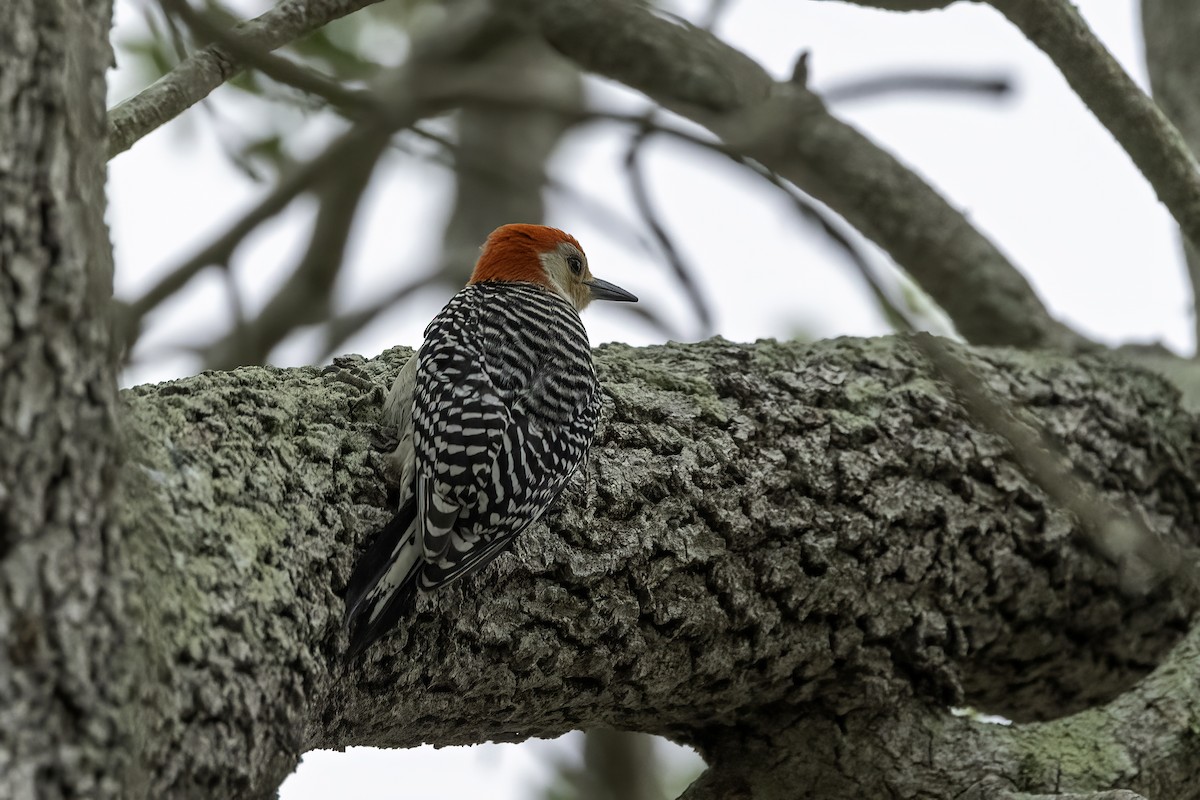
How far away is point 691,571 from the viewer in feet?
10.4

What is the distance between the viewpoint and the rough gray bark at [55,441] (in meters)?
1.67

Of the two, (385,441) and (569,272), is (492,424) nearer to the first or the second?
(385,441)

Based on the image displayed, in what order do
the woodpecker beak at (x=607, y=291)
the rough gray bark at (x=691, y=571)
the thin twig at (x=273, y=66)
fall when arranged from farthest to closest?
the woodpecker beak at (x=607, y=291), the thin twig at (x=273, y=66), the rough gray bark at (x=691, y=571)

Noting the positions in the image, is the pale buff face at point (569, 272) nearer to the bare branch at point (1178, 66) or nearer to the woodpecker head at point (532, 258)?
the woodpecker head at point (532, 258)

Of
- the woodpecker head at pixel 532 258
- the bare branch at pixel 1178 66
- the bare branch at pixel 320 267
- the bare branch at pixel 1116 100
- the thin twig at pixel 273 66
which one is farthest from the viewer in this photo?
the bare branch at pixel 320 267

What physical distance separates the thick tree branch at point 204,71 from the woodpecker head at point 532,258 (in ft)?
4.47

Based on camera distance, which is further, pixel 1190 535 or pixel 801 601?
pixel 1190 535

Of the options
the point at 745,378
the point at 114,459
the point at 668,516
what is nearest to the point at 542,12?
the point at 745,378

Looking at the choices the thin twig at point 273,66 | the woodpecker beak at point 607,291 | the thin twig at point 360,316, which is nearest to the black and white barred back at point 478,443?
the thin twig at point 273,66

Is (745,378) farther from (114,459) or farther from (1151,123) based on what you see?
(114,459)

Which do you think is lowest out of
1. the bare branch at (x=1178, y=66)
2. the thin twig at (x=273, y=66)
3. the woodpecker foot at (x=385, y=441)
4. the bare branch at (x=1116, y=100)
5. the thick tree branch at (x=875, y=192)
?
the woodpecker foot at (x=385, y=441)

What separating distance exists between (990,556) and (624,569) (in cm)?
125

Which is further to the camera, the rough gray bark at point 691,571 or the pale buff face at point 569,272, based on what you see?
the pale buff face at point 569,272

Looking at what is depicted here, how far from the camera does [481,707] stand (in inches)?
117
